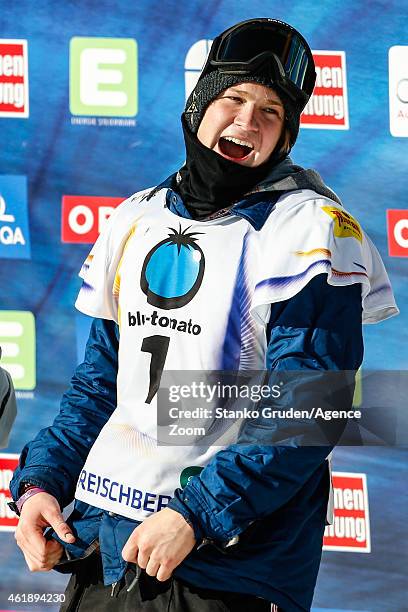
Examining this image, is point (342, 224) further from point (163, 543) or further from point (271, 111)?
point (163, 543)

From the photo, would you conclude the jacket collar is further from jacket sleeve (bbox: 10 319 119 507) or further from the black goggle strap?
jacket sleeve (bbox: 10 319 119 507)

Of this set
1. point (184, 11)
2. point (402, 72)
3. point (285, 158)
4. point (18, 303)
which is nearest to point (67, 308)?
point (18, 303)

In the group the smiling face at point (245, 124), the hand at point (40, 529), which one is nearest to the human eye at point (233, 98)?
the smiling face at point (245, 124)

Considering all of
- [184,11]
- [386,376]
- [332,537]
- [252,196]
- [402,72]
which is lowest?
[332,537]

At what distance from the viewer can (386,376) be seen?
3.08m

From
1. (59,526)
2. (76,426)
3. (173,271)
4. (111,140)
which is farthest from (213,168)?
(111,140)

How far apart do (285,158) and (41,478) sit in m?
0.68

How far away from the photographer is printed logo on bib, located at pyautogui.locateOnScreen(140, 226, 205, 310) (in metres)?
1.65

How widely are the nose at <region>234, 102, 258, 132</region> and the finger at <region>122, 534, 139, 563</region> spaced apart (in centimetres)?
70

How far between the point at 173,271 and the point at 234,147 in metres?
0.25

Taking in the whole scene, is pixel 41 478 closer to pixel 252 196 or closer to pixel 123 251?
pixel 123 251

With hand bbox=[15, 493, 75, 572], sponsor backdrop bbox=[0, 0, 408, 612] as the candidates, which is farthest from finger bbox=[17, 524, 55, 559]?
sponsor backdrop bbox=[0, 0, 408, 612]

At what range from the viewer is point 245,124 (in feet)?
5.70

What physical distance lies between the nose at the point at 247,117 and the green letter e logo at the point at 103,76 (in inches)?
53.8
